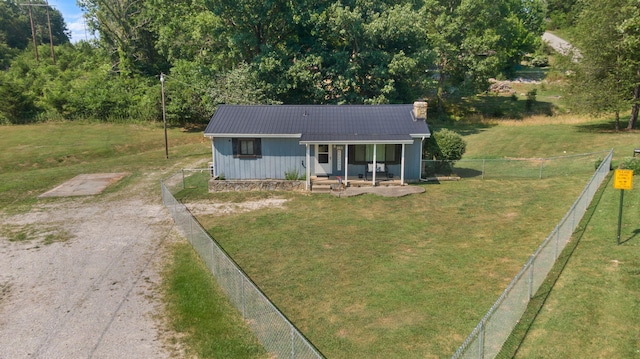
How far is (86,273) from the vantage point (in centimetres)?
1410

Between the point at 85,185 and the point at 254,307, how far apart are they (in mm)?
19006

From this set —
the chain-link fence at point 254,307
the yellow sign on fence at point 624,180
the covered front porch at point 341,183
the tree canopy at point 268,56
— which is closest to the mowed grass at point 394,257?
the chain-link fence at point 254,307

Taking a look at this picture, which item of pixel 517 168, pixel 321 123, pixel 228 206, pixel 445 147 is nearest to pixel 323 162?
pixel 321 123

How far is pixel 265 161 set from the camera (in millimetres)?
24344

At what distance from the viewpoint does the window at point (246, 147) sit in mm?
24250

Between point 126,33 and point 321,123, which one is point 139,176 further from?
point 126,33

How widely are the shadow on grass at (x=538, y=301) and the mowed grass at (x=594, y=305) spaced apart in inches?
2.5

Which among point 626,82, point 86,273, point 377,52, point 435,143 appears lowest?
point 86,273

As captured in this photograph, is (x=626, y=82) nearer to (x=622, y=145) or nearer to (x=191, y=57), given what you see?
(x=622, y=145)

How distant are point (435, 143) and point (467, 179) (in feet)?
8.78

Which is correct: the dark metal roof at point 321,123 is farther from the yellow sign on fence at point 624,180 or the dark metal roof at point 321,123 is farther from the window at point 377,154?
the yellow sign on fence at point 624,180

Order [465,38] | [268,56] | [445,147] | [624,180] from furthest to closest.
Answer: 1. [465,38]
2. [268,56]
3. [445,147]
4. [624,180]

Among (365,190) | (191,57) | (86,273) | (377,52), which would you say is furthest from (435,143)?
(191,57)

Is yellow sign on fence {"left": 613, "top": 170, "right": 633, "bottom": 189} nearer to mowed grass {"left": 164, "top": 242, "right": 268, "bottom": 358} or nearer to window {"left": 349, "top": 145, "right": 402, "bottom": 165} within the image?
mowed grass {"left": 164, "top": 242, "right": 268, "bottom": 358}
